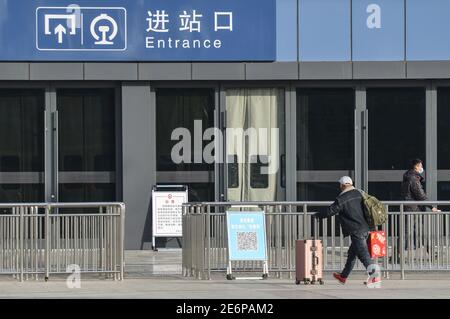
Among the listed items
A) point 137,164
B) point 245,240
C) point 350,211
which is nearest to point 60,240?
point 245,240

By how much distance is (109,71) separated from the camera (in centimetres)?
2395

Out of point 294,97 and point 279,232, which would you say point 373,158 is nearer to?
point 294,97

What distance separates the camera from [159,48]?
78.9 feet

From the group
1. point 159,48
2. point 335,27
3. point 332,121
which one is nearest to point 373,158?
point 332,121

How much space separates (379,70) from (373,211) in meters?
7.96

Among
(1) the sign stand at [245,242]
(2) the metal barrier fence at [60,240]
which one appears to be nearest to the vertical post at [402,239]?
(1) the sign stand at [245,242]

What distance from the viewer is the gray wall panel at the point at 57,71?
2384cm

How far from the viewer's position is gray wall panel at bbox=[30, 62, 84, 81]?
78.2 ft

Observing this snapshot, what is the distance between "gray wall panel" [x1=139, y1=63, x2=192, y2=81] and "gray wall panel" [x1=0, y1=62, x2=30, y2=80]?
2379mm

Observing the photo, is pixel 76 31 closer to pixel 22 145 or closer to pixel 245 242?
pixel 22 145

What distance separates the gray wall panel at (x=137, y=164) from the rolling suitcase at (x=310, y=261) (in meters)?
7.37
